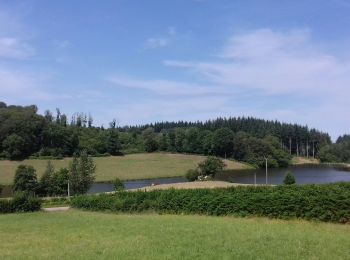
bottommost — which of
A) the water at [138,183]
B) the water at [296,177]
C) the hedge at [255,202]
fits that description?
the water at [138,183]

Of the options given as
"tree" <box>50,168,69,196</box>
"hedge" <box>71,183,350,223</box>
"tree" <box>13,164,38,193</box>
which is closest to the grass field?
"tree" <box>13,164,38,193</box>

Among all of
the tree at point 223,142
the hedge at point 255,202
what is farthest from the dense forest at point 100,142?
the hedge at point 255,202

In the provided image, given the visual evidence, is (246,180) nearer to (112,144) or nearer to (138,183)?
(138,183)

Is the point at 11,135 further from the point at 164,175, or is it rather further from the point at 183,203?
the point at 183,203

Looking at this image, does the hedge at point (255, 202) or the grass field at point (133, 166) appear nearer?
the hedge at point (255, 202)

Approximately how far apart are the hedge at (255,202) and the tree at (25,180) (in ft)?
154

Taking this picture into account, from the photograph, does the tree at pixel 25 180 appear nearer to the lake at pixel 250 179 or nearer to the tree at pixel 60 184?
the tree at pixel 60 184

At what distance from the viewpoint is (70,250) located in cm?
1448

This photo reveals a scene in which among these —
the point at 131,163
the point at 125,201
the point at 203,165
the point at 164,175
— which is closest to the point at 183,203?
the point at 125,201

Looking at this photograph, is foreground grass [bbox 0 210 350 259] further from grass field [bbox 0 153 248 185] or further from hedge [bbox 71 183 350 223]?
grass field [bbox 0 153 248 185]

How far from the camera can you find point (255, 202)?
31453mm

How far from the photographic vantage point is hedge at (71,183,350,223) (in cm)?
2798

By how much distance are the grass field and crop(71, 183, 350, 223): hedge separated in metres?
76.1

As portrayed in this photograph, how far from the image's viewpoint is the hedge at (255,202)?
27984 mm
